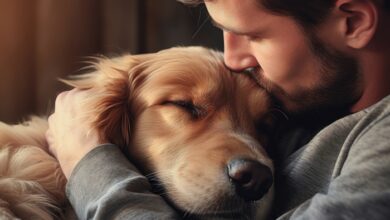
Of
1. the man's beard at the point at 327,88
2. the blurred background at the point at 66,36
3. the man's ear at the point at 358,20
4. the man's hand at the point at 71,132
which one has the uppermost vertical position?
the man's ear at the point at 358,20

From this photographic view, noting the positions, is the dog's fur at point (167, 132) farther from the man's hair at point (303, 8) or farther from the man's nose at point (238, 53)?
the man's hair at point (303, 8)

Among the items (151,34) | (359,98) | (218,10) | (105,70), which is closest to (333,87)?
(359,98)

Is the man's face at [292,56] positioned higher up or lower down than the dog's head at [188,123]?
higher up

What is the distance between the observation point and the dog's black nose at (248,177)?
116cm

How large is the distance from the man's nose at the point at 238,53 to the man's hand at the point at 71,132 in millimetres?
371

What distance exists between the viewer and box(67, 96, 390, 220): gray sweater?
0.94 m

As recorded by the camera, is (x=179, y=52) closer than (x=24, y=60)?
Yes

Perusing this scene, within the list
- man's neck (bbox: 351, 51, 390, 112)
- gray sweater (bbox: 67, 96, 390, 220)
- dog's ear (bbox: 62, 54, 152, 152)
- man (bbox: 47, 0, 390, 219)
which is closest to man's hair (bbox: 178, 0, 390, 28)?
man (bbox: 47, 0, 390, 219)

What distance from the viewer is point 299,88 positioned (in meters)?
1.33

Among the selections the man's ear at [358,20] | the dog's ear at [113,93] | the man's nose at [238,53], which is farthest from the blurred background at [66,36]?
the man's ear at [358,20]

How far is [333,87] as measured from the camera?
1.31 meters

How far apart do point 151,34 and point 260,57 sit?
1304 mm

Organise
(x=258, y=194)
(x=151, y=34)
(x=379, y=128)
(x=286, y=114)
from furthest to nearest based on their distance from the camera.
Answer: (x=151, y=34)
(x=286, y=114)
(x=258, y=194)
(x=379, y=128)

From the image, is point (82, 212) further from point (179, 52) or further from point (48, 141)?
point (179, 52)
